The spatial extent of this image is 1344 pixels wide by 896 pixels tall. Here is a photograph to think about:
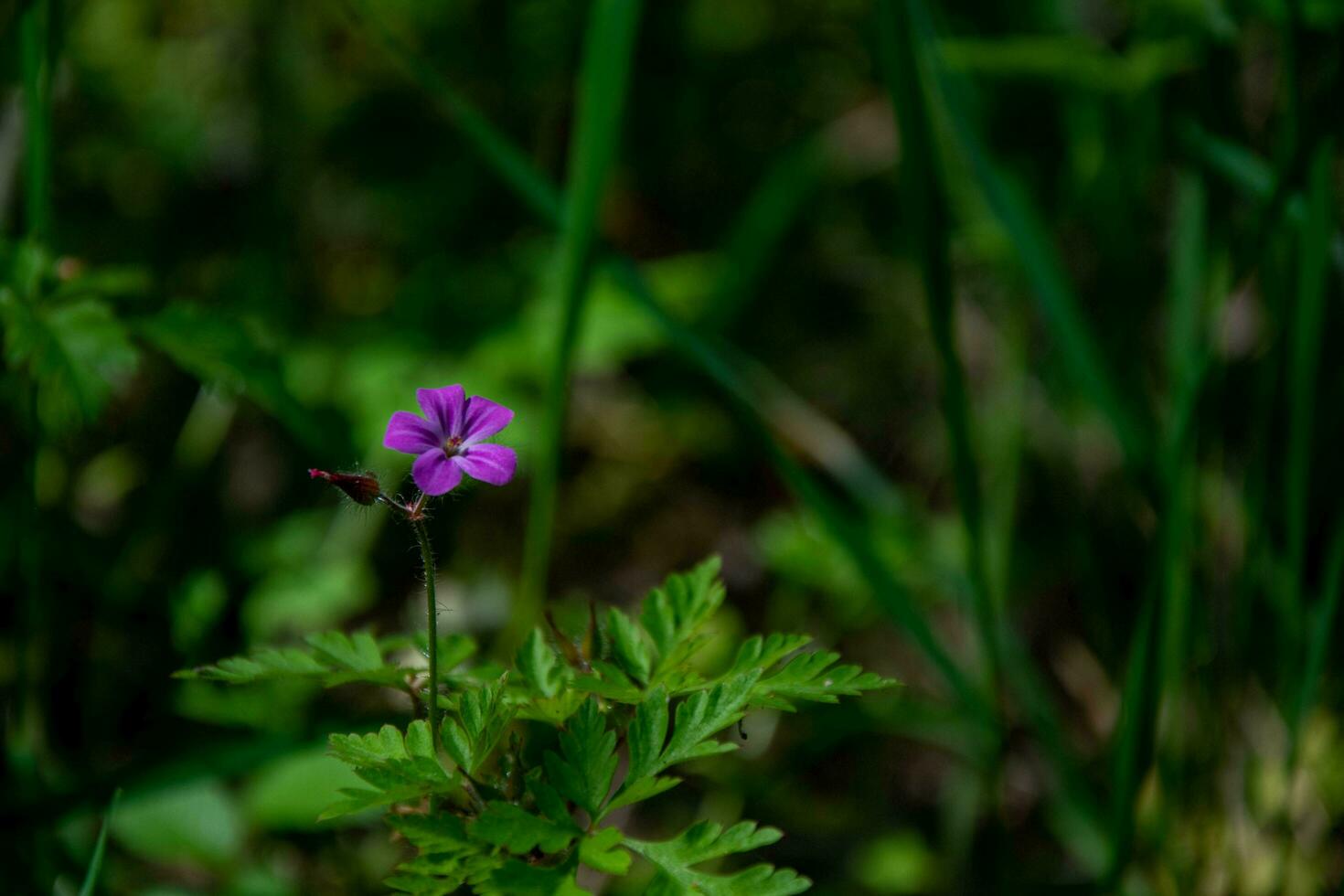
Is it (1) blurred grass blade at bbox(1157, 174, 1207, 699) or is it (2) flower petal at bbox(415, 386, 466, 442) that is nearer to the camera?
(2) flower petal at bbox(415, 386, 466, 442)

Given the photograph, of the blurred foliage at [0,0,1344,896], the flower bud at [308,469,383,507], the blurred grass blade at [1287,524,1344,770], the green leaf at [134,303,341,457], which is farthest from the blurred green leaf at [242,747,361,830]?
the blurred grass blade at [1287,524,1344,770]

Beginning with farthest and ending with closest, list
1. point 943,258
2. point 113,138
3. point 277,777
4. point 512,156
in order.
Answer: point 113,138 < point 277,777 < point 512,156 < point 943,258

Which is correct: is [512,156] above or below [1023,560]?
above

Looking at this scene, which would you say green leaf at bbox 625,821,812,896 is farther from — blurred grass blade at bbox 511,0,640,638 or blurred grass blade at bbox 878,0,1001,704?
blurred grass blade at bbox 511,0,640,638

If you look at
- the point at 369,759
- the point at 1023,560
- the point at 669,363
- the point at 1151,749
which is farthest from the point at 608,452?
the point at 369,759

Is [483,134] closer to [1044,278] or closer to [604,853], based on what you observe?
[1044,278]

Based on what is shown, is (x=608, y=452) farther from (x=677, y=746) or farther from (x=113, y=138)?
(x=677, y=746)
